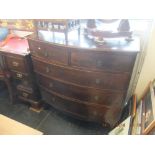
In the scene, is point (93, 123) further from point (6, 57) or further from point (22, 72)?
point (6, 57)

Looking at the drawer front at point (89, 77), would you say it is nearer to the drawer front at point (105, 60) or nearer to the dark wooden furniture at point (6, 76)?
the drawer front at point (105, 60)

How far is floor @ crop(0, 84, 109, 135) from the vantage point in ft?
5.27

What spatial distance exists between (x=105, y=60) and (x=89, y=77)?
0.66 ft

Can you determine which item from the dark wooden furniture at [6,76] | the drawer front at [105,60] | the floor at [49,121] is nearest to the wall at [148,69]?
the drawer front at [105,60]

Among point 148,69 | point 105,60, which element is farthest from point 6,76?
point 148,69

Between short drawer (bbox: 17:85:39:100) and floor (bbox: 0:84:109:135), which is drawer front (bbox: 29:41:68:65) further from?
floor (bbox: 0:84:109:135)

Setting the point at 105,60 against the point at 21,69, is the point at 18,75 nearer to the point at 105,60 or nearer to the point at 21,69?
the point at 21,69

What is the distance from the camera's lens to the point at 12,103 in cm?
194

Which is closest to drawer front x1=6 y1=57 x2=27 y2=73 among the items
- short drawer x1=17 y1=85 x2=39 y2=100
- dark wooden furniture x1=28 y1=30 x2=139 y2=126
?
dark wooden furniture x1=28 y1=30 x2=139 y2=126

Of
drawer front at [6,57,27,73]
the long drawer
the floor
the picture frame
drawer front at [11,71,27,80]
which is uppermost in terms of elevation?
drawer front at [6,57,27,73]

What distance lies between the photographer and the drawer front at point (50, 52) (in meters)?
1.23

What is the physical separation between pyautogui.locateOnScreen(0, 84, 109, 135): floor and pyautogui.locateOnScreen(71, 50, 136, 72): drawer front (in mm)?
759
